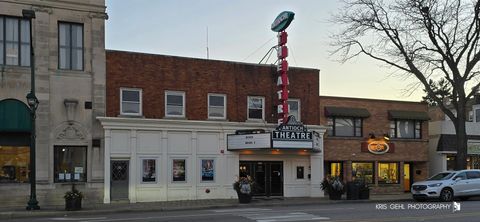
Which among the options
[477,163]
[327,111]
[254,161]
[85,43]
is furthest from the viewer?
[477,163]

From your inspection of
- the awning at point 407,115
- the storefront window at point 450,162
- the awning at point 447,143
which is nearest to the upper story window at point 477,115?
the storefront window at point 450,162

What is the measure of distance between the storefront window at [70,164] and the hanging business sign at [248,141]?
741 centimetres

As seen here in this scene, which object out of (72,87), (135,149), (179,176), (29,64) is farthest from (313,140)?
(29,64)

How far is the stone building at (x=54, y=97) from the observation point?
27250 millimetres

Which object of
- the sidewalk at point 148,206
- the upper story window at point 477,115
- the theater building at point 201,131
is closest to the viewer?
the sidewalk at point 148,206

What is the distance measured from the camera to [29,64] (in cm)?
2781

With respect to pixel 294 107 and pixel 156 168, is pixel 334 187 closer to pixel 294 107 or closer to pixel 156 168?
pixel 294 107

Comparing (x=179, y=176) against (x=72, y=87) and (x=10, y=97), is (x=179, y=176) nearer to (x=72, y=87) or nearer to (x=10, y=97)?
(x=72, y=87)

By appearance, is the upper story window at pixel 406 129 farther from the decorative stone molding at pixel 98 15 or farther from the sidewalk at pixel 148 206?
the decorative stone molding at pixel 98 15

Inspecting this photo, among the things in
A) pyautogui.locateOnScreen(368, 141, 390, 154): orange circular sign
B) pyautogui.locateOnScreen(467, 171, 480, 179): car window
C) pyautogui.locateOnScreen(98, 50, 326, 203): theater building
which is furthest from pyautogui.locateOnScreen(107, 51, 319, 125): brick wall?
pyautogui.locateOnScreen(467, 171, 480, 179): car window

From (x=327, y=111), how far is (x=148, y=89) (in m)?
10.7

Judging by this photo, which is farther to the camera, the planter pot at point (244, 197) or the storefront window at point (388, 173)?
the storefront window at point (388, 173)

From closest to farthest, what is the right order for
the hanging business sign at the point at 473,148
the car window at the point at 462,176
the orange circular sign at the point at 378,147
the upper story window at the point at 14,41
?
the upper story window at the point at 14,41 < the car window at the point at 462,176 < the orange circular sign at the point at 378,147 < the hanging business sign at the point at 473,148

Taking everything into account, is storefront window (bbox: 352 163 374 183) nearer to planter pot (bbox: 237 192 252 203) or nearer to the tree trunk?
the tree trunk
